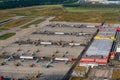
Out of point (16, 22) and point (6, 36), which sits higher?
point (16, 22)

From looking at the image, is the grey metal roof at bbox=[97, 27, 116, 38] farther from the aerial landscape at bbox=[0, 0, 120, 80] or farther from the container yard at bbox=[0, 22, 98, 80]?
the container yard at bbox=[0, 22, 98, 80]

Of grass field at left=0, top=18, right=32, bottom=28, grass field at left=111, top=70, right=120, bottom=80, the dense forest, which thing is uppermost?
the dense forest

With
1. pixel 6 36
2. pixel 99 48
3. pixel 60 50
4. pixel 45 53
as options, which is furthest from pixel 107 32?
pixel 6 36

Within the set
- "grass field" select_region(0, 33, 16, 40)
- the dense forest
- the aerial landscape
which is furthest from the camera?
the dense forest

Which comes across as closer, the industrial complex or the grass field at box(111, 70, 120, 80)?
the grass field at box(111, 70, 120, 80)

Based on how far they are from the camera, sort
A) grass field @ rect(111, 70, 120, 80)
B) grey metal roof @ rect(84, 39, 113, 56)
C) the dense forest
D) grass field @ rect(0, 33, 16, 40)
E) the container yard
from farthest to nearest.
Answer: the dense forest < grass field @ rect(0, 33, 16, 40) < grey metal roof @ rect(84, 39, 113, 56) < the container yard < grass field @ rect(111, 70, 120, 80)

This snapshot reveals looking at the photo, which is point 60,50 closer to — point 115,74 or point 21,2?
point 115,74

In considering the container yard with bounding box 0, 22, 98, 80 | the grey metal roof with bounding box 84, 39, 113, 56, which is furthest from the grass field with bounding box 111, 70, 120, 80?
the container yard with bounding box 0, 22, 98, 80
